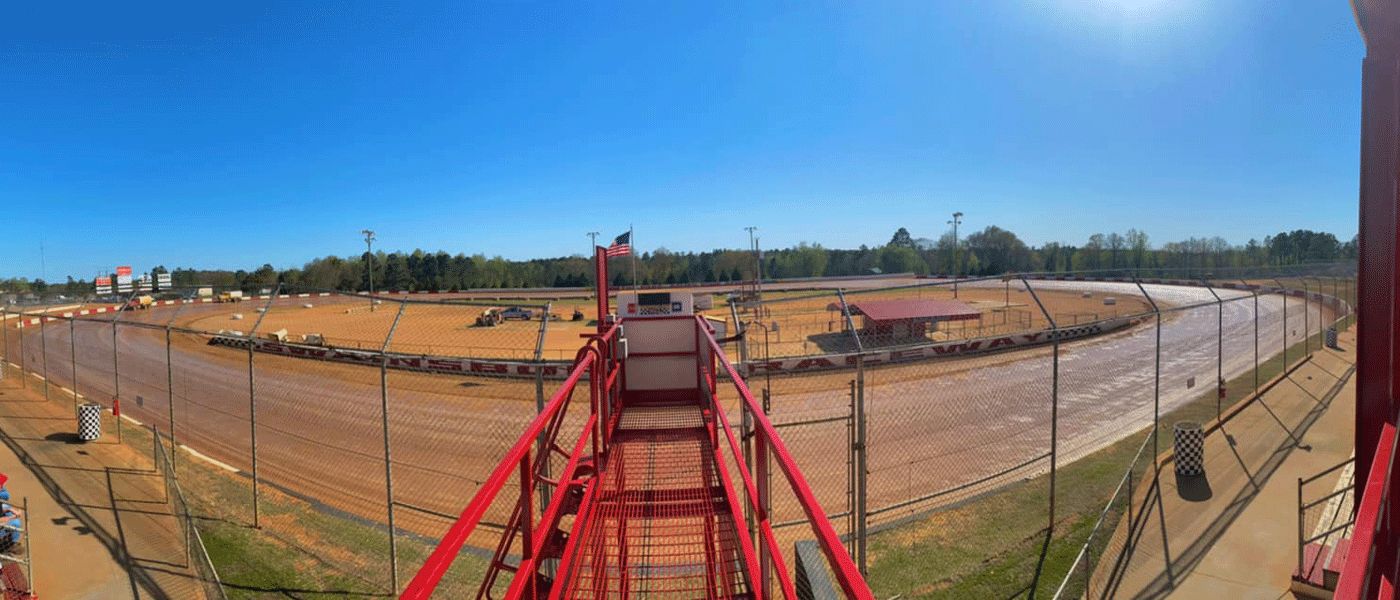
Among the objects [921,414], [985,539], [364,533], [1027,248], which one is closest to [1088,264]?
[1027,248]

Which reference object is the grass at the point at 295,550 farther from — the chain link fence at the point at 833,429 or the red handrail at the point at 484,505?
the red handrail at the point at 484,505

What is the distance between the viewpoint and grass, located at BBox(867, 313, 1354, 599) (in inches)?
269

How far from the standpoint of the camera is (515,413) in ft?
54.4

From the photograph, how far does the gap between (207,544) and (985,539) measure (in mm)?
11658

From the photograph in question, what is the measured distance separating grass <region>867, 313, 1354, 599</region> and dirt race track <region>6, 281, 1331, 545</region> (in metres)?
0.67

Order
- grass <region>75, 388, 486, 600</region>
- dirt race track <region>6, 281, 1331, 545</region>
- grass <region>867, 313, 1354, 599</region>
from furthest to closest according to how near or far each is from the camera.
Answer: dirt race track <region>6, 281, 1331, 545</region>, grass <region>75, 388, 486, 600</region>, grass <region>867, 313, 1354, 599</region>

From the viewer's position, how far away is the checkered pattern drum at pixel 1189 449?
9250 mm

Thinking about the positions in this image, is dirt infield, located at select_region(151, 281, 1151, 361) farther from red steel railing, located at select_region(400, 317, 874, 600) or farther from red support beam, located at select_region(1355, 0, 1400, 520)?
red support beam, located at select_region(1355, 0, 1400, 520)

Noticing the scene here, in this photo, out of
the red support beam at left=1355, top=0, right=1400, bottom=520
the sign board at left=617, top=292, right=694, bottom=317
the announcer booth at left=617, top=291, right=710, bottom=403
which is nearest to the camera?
the red support beam at left=1355, top=0, right=1400, bottom=520

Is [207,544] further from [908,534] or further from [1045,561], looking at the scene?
[1045,561]

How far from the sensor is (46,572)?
732cm

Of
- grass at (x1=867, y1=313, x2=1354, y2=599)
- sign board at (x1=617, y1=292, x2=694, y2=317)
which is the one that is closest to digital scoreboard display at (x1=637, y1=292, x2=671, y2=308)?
sign board at (x1=617, y1=292, x2=694, y2=317)

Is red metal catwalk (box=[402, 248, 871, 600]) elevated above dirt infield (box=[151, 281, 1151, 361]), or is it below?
above

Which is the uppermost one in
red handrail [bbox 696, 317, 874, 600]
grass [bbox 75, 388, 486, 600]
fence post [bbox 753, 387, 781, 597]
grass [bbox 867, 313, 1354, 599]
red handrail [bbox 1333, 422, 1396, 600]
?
red handrail [bbox 1333, 422, 1396, 600]
